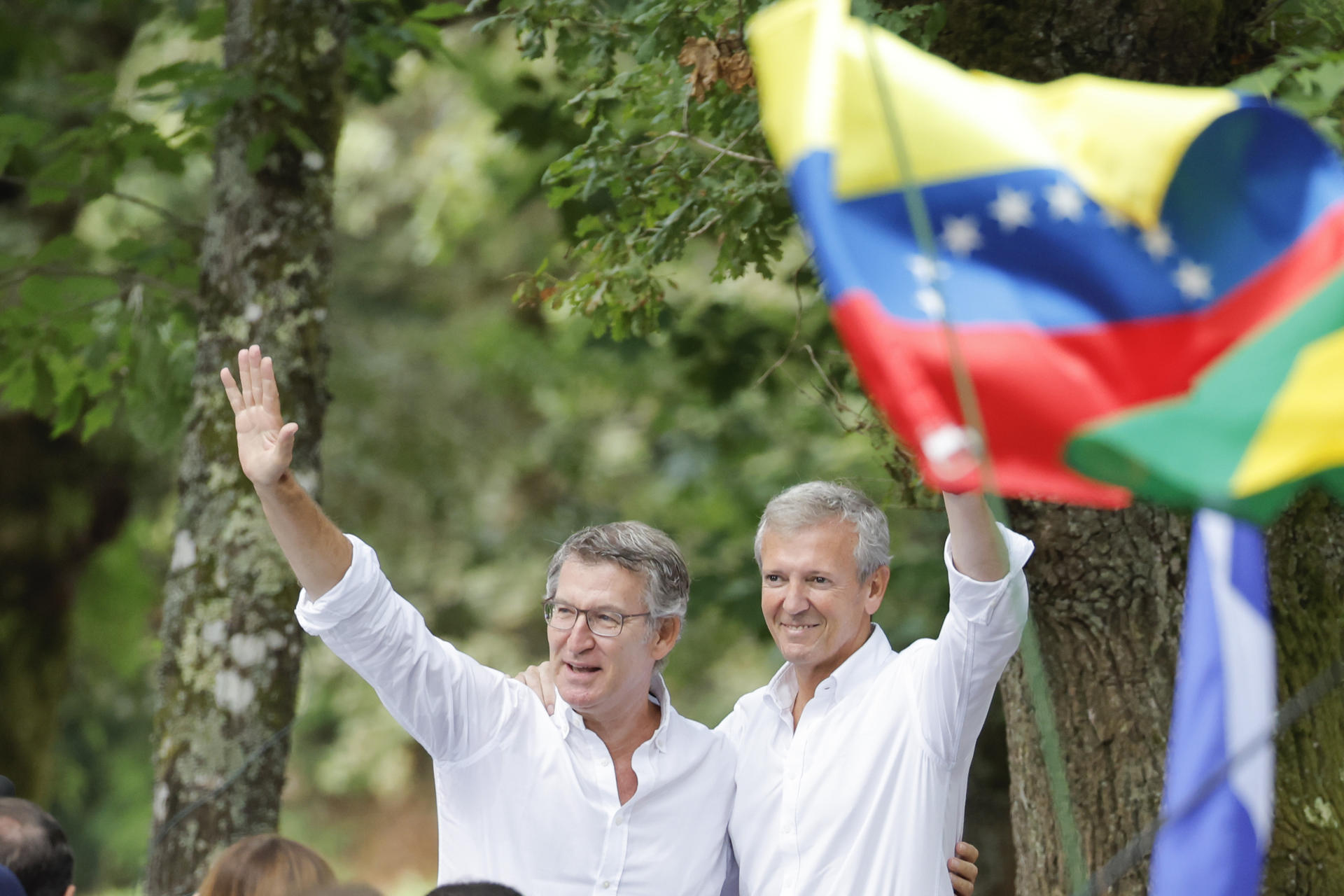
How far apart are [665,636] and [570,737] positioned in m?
0.31

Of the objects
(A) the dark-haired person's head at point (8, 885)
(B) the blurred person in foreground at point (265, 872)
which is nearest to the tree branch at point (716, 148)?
(B) the blurred person in foreground at point (265, 872)

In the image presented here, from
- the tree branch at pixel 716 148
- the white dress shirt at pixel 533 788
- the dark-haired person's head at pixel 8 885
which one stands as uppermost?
the tree branch at pixel 716 148

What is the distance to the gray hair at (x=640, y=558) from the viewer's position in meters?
3.12

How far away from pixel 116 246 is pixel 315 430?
130cm

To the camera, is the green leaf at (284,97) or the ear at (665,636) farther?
the green leaf at (284,97)

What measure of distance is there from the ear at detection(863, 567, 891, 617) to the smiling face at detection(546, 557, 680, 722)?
49 centimetres

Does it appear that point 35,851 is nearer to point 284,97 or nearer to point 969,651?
point 969,651

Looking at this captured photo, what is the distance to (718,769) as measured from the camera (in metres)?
3.24

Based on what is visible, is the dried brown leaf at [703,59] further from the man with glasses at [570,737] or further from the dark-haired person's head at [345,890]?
the dark-haired person's head at [345,890]

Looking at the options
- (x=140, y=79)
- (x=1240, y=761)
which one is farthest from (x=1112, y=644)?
(x=140, y=79)

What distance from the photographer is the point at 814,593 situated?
311cm

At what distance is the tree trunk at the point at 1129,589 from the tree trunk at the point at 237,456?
7.43 feet

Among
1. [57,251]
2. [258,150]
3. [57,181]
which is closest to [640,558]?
[258,150]

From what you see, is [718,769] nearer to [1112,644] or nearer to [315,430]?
[1112,644]
